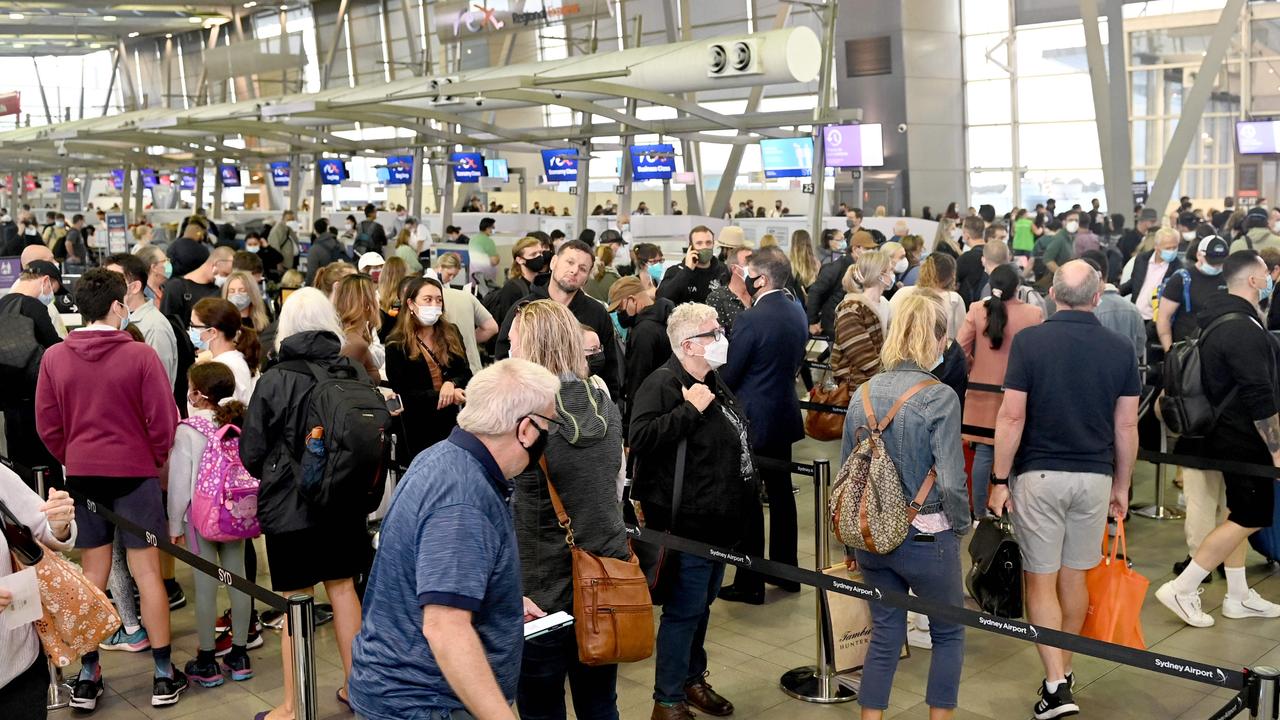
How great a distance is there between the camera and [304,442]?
4.53 meters

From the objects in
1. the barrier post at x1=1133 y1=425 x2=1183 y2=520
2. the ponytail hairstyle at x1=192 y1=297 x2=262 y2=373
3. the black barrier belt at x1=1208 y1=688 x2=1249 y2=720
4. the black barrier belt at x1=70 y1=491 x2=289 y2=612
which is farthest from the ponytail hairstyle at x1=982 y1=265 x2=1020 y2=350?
the black barrier belt at x1=70 y1=491 x2=289 y2=612

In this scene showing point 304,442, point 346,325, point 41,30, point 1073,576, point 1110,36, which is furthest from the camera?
point 41,30

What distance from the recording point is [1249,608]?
6203 mm

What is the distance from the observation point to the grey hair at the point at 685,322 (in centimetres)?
452

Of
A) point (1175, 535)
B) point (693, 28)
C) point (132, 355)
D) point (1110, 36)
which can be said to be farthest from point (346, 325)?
point (693, 28)

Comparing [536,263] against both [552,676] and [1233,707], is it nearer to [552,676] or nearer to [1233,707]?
[552,676]

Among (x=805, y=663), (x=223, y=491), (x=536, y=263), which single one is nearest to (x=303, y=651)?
(x=223, y=491)

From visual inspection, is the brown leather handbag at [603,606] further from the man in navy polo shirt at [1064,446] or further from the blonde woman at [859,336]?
the blonde woman at [859,336]

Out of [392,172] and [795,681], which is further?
[392,172]

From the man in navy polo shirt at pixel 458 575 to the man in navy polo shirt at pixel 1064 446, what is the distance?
2.71m

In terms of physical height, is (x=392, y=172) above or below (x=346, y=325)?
above

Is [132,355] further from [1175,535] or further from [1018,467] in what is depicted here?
[1175,535]

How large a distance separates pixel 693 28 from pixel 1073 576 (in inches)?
819

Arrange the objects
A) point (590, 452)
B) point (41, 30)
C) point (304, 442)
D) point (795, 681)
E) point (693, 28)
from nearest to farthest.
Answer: point (590, 452) → point (304, 442) → point (795, 681) → point (693, 28) → point (41, 30)
